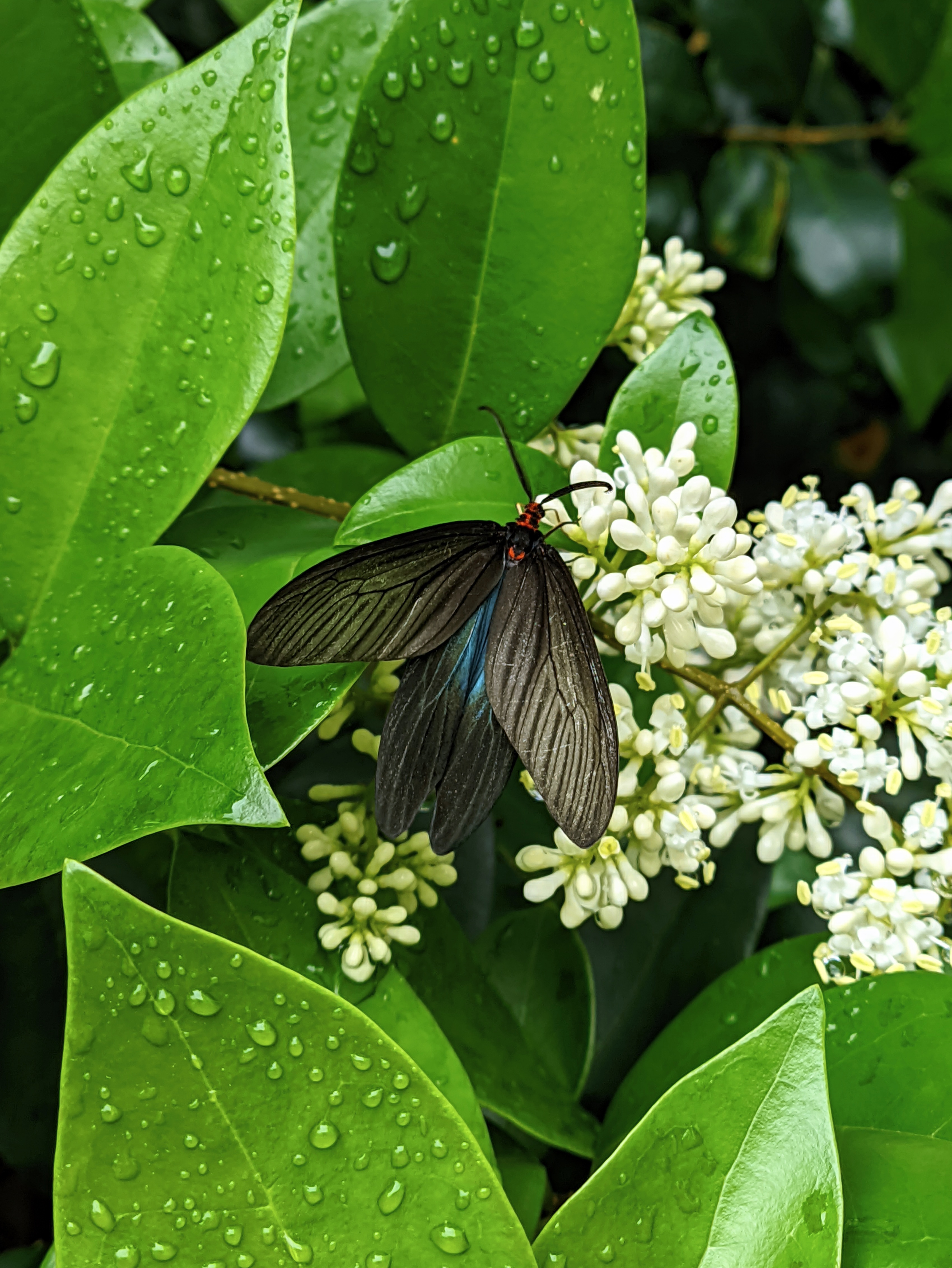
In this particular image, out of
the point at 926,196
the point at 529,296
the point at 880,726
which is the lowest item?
the point at 926,196

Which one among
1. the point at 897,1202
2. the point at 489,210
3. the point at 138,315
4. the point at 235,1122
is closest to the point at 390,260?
the point at 489,210

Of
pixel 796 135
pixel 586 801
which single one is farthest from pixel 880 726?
pixel 796 135

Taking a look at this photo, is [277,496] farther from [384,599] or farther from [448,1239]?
[448,1239]

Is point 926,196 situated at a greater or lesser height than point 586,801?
lesser

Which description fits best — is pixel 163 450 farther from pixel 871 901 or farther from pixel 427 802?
pixel 871 901

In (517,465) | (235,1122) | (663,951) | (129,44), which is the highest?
(129,44)

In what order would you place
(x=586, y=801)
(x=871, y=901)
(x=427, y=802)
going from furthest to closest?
(x=427, y=802) < (x=871, y=901) < (x=586, y=801)

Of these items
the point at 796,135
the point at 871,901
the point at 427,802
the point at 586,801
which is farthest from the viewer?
the point at 796,135
